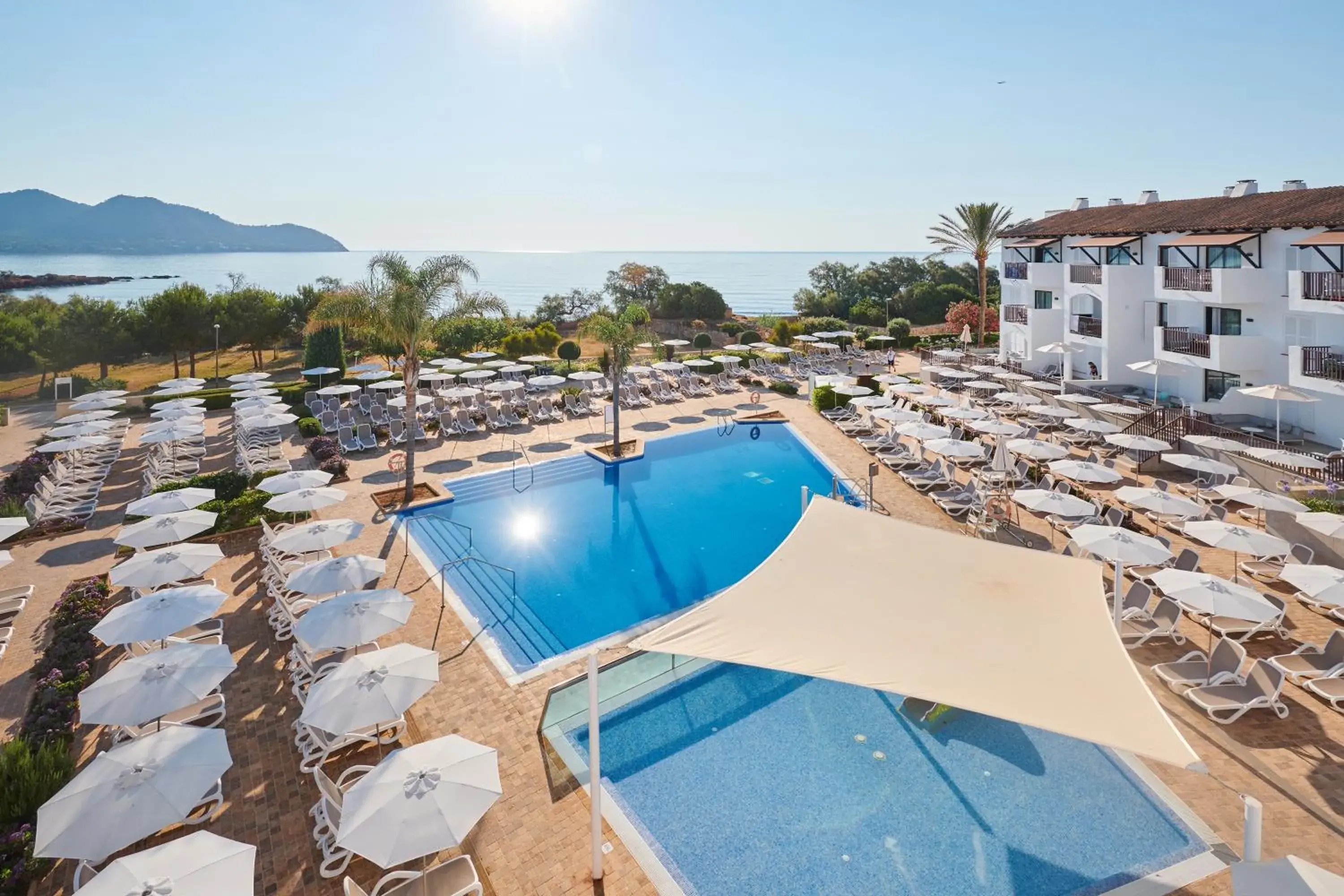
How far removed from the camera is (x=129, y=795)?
6.35 metres

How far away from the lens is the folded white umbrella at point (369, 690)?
7.45 m

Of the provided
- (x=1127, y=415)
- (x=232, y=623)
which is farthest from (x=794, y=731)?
(x=1127, y=415)

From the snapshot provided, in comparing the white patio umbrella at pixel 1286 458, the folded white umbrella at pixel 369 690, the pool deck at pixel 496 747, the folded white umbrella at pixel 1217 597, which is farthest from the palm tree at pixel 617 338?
the white patio umbrella at pixel 1286 458

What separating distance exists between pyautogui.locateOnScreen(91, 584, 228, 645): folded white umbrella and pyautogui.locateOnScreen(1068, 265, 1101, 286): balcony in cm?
3096

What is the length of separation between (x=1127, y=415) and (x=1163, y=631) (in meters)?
12.4

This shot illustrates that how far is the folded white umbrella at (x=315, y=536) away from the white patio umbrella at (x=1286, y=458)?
19.7 m

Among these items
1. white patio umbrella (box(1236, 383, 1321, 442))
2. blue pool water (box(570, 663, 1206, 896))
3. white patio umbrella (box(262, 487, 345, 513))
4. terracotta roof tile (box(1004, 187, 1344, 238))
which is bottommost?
blue pool water (box(570, 663, 1206, 896))

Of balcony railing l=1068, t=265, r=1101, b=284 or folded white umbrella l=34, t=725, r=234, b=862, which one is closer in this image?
folded white umbrella l=34, t=725, r=234, b=862

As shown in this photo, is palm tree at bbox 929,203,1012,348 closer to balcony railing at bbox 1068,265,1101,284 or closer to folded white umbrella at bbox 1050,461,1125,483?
balcony railing at bbox 1068,265,1101,284

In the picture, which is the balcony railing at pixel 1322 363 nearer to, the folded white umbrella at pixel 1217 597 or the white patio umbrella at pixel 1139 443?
the white patio umbrella at pixel 1139 443

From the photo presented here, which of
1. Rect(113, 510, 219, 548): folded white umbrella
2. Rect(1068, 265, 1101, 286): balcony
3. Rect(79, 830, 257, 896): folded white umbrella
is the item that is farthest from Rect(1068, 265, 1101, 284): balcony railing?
Rect(79, 830, 257, 896): folded white umbrella

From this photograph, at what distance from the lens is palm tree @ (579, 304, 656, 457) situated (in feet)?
70.4

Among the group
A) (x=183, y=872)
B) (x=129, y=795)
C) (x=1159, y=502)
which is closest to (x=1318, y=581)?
(x=1159, y=502)

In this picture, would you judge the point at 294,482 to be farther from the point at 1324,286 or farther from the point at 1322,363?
the point at 1324,286
